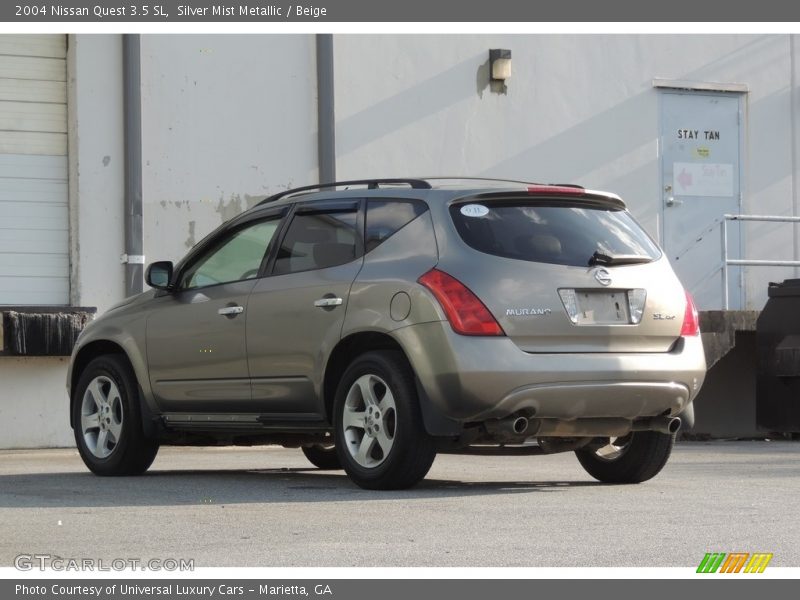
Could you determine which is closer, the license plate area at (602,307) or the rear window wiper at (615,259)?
the license plate area at (602,307)

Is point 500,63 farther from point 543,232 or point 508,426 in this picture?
point 508,426

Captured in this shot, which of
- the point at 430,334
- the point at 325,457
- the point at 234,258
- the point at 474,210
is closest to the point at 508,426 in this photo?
the point at 430,334

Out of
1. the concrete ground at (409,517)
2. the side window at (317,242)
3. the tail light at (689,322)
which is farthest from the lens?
the side window at (317,242)

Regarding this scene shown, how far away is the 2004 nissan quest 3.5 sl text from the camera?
859cm

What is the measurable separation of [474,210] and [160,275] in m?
2.37

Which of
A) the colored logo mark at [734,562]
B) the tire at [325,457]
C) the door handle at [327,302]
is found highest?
the door handle at [327,302]

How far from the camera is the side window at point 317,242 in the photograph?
940 cm

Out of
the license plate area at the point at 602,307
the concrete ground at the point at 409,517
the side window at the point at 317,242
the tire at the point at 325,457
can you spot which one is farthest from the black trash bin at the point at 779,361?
the side window at the point at 317,242

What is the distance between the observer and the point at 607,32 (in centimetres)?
1800

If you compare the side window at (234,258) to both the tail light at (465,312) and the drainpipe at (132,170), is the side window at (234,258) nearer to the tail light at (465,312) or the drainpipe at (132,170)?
the tail light at (465,312)

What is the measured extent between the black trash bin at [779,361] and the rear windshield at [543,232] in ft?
23.3
